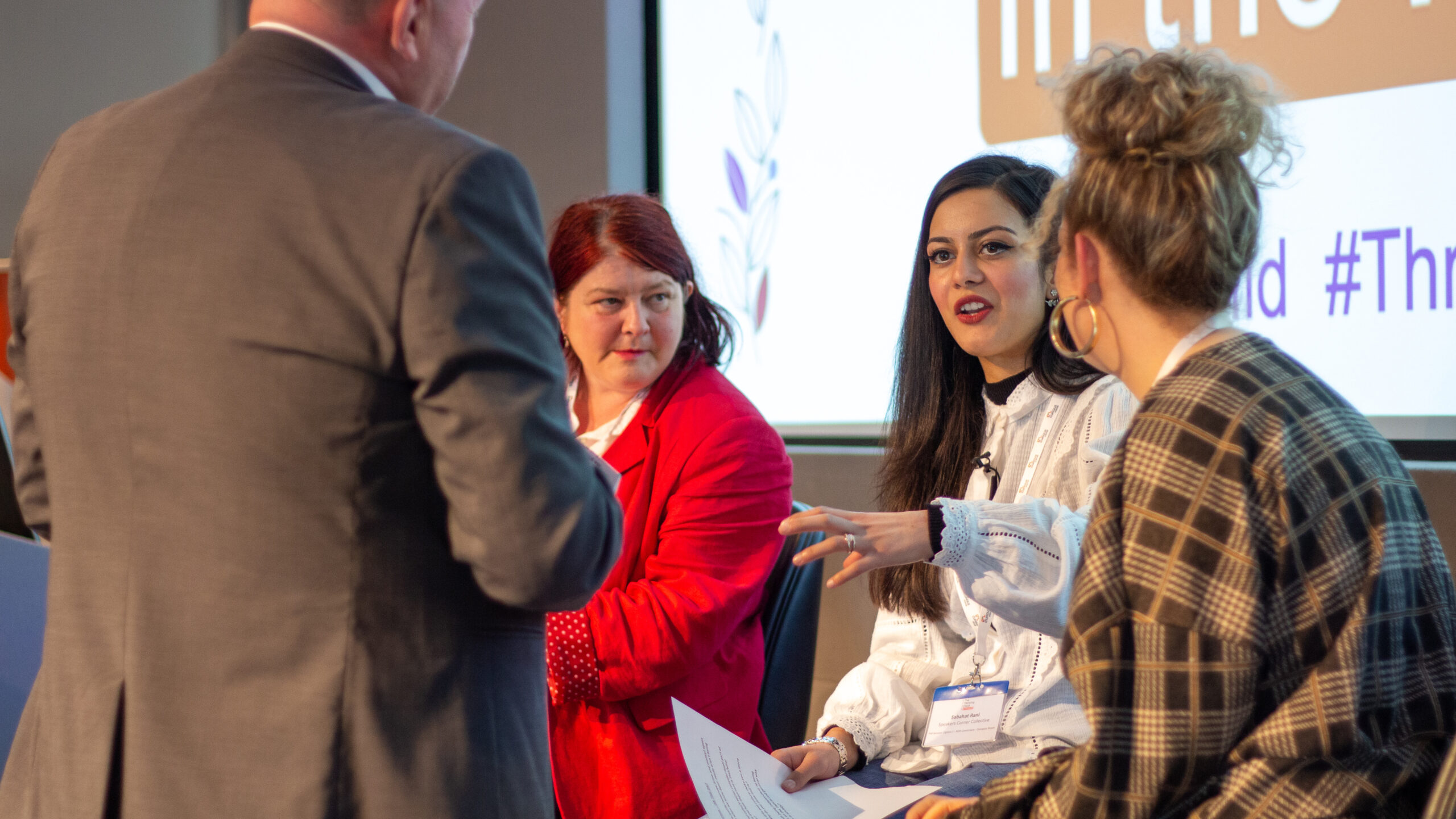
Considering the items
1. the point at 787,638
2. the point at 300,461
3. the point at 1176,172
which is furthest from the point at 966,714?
the point at 300,461

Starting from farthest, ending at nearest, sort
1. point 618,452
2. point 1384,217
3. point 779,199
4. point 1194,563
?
point 779,199
point 1384,217
point 618,452
point 1194,563

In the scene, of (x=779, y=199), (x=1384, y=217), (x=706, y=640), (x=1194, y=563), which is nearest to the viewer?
(x=1194, y=563)

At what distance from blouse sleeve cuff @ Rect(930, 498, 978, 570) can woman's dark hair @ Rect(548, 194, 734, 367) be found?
79cm

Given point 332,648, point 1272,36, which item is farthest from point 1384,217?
point 332,648

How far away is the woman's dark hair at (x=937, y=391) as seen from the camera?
1.66 meters

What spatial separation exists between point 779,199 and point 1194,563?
2.69m

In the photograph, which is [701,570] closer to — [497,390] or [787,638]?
[787,638]

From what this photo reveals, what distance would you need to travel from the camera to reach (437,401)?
87 cm

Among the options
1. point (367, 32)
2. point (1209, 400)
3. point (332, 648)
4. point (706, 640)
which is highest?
point (367, 32)

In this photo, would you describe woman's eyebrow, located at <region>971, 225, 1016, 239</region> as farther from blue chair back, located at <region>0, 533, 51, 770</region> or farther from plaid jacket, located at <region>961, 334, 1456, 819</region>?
blue chair back, located at <region>0, 533, 51, 770</region>

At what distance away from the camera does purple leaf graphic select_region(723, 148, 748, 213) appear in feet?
11.4

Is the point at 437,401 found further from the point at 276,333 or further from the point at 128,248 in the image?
the point at 128,248

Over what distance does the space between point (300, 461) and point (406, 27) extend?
44 centimetres

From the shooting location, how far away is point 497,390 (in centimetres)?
87
